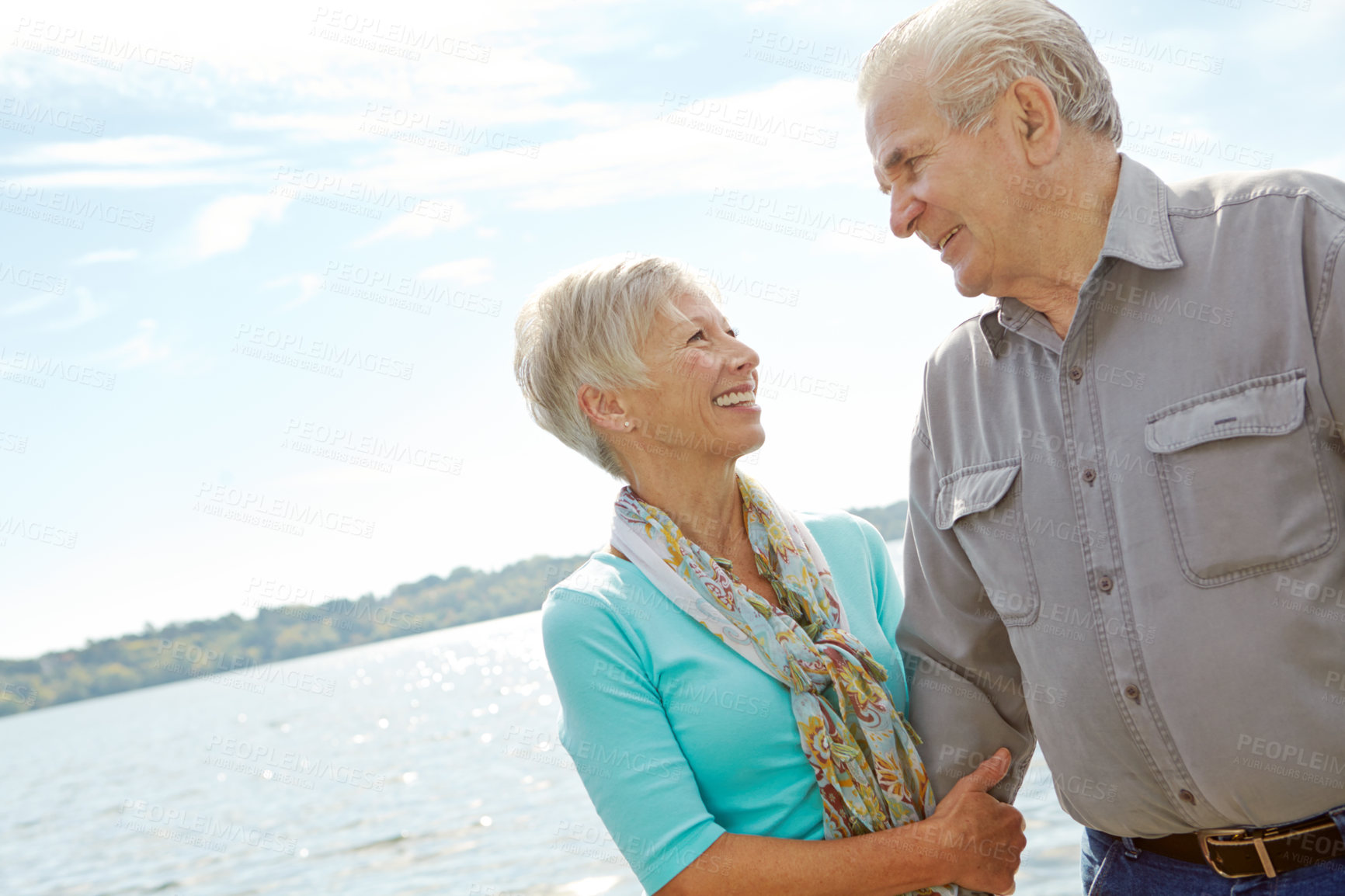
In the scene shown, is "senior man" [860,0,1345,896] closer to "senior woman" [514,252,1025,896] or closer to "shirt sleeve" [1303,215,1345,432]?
"shirt sleeve" [1303,215,1345,432]

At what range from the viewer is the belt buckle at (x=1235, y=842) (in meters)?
1.87

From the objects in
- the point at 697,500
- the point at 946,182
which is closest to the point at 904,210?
the point at 946,182

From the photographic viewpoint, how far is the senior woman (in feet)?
7.39

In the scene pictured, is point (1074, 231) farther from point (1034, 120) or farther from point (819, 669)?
point (819, 669)

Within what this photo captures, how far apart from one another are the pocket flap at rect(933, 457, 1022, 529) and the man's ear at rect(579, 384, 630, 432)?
0.82 metres

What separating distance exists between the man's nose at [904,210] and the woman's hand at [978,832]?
121 cm

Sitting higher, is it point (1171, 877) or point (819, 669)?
point (819, 669)

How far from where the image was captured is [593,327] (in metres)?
2.60

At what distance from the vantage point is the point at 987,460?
7.12 ft

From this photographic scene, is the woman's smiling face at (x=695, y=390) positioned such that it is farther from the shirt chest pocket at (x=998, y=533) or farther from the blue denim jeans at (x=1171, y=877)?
the blue denim jeans at (x=1171, y=877)

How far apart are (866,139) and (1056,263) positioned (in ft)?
1.55

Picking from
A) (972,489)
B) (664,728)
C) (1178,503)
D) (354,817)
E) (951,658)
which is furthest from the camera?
(354,817)

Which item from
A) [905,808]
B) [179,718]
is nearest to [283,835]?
[905,808]

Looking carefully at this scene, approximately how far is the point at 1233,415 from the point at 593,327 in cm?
143
